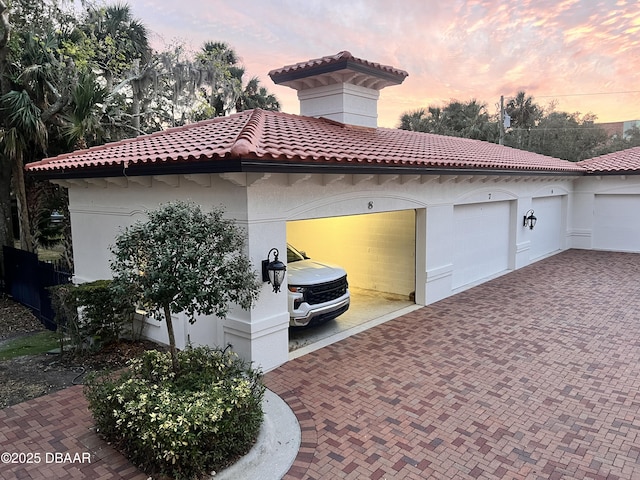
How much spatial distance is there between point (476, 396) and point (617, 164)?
1520 centimetres

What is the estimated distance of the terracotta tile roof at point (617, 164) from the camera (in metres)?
15.5

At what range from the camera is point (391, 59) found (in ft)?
62.8

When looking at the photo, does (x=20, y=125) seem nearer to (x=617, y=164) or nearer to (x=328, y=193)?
(x=328, y=193)

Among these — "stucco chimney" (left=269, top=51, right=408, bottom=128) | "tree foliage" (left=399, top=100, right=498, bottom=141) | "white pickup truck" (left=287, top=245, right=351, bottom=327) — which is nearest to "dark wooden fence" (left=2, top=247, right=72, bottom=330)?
"white pickup truck" (left=287, top=245, right=351, bottom=327)

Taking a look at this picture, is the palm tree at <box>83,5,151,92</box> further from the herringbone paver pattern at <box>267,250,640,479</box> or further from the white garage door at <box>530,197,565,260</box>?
the white garage door at <box>530,197,565,260</box>

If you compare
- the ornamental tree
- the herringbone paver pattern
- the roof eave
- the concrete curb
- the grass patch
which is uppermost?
the roof eave

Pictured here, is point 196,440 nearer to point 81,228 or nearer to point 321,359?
point 321,359

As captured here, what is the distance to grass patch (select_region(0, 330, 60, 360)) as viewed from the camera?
7426 millimetres

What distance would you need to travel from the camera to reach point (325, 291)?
25.5ft

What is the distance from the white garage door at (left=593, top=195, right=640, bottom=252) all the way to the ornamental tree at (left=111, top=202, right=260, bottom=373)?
56.5 feet

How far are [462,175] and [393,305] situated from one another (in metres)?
3.42

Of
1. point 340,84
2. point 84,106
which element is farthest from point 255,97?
point 340,84

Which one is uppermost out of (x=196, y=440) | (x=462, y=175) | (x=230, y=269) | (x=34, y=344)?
(x=462, y=175)

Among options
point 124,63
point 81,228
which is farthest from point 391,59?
point 81,228
